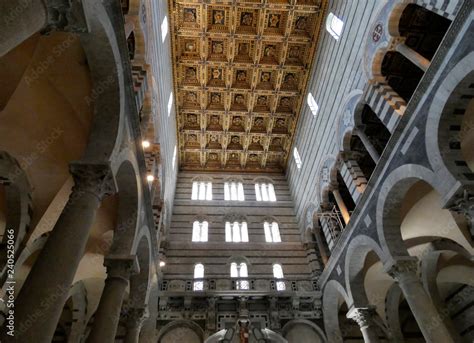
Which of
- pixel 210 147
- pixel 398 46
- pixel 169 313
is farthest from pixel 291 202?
pixel 398 46

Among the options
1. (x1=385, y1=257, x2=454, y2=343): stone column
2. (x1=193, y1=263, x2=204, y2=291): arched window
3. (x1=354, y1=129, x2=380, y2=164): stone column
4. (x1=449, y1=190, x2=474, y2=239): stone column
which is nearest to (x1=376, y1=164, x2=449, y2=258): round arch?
(x1=385, y1=257, x2=454, y2=343): stone column

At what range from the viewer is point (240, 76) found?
17.0 meters

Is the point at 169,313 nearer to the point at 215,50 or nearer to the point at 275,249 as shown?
the point at 275,249

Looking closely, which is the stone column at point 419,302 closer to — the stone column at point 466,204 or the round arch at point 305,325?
the stone column at point 466,204

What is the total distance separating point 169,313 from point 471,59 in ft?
40.9

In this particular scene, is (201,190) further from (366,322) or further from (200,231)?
(366,322)

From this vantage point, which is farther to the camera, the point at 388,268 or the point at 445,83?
the point at 388,268

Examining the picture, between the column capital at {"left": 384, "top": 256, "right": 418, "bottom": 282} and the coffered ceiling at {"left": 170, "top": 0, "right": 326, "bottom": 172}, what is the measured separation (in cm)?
1080

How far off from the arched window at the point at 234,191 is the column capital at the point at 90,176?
1280 cm

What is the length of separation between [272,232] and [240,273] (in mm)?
3117

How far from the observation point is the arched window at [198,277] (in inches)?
541

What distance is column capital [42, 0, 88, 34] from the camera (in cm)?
427

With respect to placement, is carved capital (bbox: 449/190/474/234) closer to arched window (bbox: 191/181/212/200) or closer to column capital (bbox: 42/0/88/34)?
column capital (bbox: 42/0/88/34)

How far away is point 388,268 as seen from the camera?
8453mm
